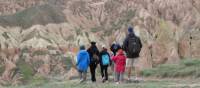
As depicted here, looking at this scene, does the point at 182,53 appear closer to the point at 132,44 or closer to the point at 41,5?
the point at 41,5

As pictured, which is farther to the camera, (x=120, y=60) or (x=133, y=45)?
(x=120, y=60)

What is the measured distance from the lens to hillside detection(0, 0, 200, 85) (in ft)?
276

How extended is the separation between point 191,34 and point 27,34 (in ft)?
106

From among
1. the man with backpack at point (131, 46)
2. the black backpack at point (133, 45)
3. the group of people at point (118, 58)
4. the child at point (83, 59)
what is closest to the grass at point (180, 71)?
the group of people at point (118, 58)

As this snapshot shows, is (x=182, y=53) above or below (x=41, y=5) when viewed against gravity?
below

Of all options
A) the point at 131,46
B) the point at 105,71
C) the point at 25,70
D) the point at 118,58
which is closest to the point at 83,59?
the point at 105,71

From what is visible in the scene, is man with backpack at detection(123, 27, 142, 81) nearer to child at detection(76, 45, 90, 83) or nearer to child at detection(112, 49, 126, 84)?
child at detection(112, 49, 126, 84)

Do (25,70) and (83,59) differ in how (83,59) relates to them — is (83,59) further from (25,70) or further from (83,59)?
(25,70)

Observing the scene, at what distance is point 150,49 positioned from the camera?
74.9 meters

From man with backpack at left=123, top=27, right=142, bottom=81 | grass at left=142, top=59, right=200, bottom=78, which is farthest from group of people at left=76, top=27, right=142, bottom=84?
grass at left=142, top=59, right=200, bottom=78

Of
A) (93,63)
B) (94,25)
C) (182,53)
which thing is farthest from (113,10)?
(93,63)

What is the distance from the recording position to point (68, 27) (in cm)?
9444

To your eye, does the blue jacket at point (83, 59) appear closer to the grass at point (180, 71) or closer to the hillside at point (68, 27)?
the grass at point (180, 71)

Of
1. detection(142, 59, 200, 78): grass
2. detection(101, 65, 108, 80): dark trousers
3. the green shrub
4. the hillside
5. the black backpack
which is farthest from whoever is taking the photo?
the green shrub
